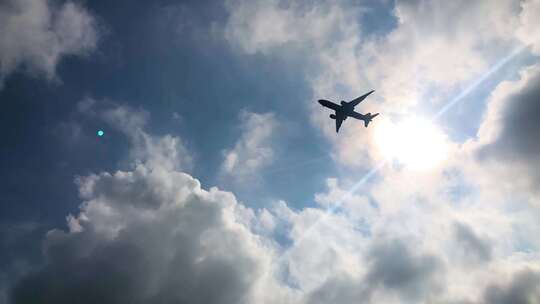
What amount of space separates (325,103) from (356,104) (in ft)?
37.3

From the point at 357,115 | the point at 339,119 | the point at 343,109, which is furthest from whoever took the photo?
the point at 357,115

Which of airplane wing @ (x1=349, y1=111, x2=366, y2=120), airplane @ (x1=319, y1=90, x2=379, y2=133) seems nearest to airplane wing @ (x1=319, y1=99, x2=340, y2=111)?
airplane @ (x1=319, y1=90, x2=379, y2=133)

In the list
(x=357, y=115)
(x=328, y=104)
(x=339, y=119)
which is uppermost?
(x=357, y=115)

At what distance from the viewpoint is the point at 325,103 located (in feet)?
418

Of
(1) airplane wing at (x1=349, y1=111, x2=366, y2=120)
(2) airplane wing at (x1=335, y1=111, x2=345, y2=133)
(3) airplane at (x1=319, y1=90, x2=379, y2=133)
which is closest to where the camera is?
(3) airplane at (x1=319, y1=90, x2=379, y2=133)

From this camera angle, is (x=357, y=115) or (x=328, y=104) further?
(x=357, y=115)

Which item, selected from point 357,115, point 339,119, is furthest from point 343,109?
point 357,115

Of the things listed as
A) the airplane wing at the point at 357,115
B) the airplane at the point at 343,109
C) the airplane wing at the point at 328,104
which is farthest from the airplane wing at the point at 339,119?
the airplane wing at the point at 357,115

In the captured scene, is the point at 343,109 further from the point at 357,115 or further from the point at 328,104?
the point at 357,115

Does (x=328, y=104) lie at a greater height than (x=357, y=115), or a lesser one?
lesser

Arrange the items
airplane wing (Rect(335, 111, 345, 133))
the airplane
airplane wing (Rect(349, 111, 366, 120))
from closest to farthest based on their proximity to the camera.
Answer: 1. the airplane
2. airplane wing (Rect(335, 111, 345, 133))
3. airplane wing (Rect(349, 111, 366, 120))

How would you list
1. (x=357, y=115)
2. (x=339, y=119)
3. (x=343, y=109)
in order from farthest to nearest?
(x=357, y=115)
(x=339, y=119)
(x=343, y=109)

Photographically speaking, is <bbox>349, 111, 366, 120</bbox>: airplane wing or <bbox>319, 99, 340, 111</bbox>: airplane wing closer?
<bbox>319, 99, 340, 111</bbox>: airplane wing

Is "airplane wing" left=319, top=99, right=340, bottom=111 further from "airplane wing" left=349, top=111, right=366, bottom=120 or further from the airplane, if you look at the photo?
"airplane wing" left=349, top=111, right=366, bottom=120
